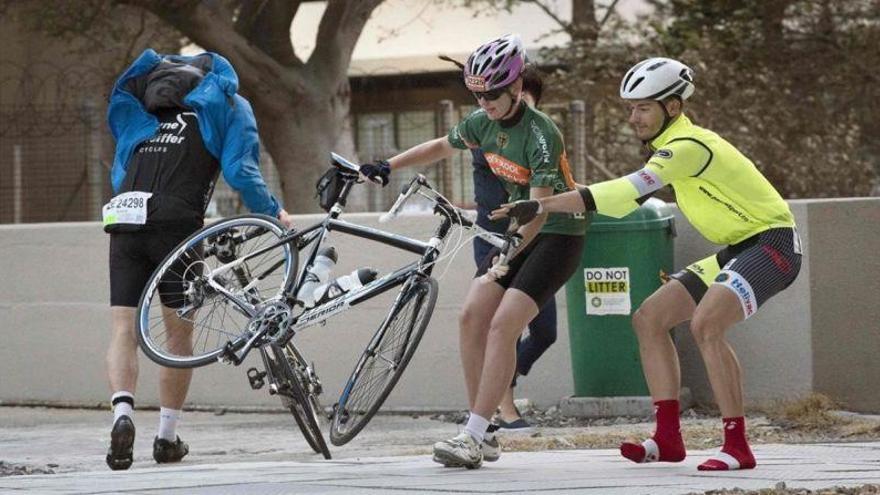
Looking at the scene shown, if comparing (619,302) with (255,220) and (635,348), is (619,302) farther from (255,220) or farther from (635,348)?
(255,220)

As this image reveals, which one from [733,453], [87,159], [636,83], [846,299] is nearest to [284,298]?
[636,83]

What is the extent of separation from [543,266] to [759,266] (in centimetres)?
87

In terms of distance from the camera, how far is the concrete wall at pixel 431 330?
9930 millimetres

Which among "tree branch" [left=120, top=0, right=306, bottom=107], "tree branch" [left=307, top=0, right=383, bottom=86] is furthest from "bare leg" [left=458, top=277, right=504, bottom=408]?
"tree branch" [left=307, top=0, right=383, bottom=86]

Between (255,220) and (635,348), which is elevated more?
(255,220)

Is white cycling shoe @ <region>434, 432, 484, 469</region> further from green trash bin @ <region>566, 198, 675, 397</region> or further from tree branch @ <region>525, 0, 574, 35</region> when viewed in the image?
tree branch @ <region>525, 0, 574, 35</region>

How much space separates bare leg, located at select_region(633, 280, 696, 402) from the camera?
738 centimetres

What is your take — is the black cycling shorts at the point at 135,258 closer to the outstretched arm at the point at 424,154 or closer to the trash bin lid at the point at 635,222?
the outstretched arm at the point at 424,154

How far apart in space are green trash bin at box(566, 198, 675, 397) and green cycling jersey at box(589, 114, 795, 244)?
248cm

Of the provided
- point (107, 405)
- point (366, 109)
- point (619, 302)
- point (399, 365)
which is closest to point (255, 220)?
point (399, 365)

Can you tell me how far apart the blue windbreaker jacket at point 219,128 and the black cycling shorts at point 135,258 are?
0.29 metres

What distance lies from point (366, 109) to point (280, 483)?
12140mm

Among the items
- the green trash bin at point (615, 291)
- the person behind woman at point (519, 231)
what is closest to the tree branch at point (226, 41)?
the green trash bin at point (615, 291)

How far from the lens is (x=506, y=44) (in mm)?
7418
